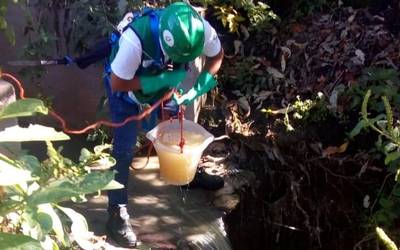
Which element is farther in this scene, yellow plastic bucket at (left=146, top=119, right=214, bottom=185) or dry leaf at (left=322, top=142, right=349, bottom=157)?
dry leaf at (left=322, top=142, right=349, bottom=157)

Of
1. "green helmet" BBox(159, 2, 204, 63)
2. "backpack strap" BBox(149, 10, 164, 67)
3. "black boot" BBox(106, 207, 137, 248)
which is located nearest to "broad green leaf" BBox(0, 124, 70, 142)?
"green helmet" BBox(159, 2, 204, 63)

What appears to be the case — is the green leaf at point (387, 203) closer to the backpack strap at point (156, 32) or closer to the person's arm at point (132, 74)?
the person's arm at point (132, 74)

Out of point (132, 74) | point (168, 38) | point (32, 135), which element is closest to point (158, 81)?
point (132, 74)

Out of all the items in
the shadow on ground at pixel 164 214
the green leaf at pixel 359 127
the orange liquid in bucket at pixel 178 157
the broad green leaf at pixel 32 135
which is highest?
the broad green leaf at pixel 32 135

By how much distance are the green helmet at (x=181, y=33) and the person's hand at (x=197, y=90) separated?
0.22 m

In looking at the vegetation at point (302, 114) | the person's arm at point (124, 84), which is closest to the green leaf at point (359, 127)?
the vegetation at point (302, 114)

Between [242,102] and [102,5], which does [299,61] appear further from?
[102,5]

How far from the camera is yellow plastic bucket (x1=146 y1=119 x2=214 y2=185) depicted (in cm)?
310

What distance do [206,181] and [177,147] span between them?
0.89 meters

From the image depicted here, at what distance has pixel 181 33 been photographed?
2723mm

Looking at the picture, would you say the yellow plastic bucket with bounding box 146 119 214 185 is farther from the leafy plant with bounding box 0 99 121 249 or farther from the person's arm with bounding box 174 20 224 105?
the leafy plant with bounding box 0 99 121 249

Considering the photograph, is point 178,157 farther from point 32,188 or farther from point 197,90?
point 32,188

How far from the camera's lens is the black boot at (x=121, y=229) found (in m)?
3.31

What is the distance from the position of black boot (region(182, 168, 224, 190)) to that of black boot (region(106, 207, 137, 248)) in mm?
698
